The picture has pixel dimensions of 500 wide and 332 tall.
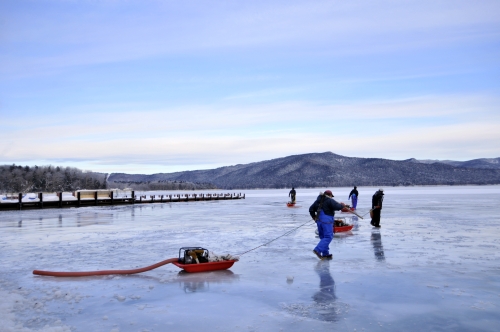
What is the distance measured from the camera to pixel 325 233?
10742 millimetres

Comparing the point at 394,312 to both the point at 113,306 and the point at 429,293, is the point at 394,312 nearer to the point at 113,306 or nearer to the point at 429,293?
the point at 429,293

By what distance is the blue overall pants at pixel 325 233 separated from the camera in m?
10.7

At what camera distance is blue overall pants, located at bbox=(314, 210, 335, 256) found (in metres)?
10.7

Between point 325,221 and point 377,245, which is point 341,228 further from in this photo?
point 325,221

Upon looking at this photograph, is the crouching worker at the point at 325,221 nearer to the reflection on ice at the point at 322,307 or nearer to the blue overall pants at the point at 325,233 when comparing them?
the blue overall pants at the point at 325,233

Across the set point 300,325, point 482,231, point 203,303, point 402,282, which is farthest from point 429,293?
point 482,231

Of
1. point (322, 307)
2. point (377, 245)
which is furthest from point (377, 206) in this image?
point (322, 307)

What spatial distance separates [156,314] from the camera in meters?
6.41

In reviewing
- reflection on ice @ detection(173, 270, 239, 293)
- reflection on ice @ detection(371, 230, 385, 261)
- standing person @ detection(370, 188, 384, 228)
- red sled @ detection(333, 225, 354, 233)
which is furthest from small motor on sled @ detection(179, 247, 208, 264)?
standing person @ detection(370, 188, 384, 228)

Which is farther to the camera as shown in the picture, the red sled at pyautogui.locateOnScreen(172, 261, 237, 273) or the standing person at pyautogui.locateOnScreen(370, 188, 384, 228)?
the standing person at pyautogui.locateOnScreen(370, 188, 384, 228)

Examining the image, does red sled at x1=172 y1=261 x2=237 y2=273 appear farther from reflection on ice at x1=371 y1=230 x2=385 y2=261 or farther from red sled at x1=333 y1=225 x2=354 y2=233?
red sled at x1=333 y1=225 x2=354 y2=233

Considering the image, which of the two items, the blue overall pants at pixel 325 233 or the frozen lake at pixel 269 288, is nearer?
the frozen lake at pixel 269 288

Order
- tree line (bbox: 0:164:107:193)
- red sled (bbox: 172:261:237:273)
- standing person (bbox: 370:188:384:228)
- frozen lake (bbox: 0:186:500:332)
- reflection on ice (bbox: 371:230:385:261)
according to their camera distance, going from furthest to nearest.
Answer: tree line (bbox: 0:164:107:193)
standing person (bbox: 370:188:384:228)
reflection on ice (bbox: 371:230:385:261)
red sled (bbox: 172:261:237:273)
frozen lake (bbox: 0:186:500:332)

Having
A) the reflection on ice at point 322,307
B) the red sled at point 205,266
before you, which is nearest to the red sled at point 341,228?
the red sled at point 205,266
